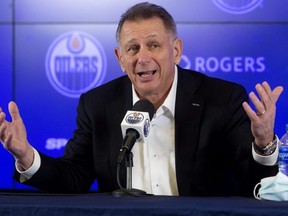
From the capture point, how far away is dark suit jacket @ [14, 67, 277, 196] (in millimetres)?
2303

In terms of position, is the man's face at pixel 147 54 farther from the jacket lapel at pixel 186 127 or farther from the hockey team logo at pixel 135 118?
the hockey team logo at pixel 135 118

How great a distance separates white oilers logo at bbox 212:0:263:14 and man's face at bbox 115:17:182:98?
1.06 m

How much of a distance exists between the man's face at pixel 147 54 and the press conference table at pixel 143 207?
83cm

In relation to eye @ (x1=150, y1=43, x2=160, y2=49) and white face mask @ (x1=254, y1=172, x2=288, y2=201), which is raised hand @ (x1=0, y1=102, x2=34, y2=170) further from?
white face mask @ (x1=254, y1=172, x2=288, y2=201)

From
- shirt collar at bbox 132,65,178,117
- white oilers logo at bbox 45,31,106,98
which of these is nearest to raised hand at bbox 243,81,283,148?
shirt collar at bbox 132,65,178,117

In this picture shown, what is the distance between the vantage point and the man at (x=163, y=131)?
7.64ft

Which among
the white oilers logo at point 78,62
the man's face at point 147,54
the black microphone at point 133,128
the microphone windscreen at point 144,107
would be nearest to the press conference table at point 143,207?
the black microphone at point 133,128

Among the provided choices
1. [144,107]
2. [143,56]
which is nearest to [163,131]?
[143,56]

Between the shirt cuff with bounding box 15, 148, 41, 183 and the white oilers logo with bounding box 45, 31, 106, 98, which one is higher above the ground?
the white oilers logo with bounding box 45, 31, 106, 98

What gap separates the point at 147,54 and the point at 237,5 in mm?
1208

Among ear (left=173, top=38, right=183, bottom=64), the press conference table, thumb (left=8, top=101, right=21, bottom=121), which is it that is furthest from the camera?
ear (left=173, top=38, right=183, bottom=64)

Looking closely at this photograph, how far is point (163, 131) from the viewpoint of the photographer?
97.6 inches

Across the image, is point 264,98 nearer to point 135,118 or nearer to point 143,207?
point 135,118

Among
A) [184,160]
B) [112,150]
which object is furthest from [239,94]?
Answer: [112,150]
